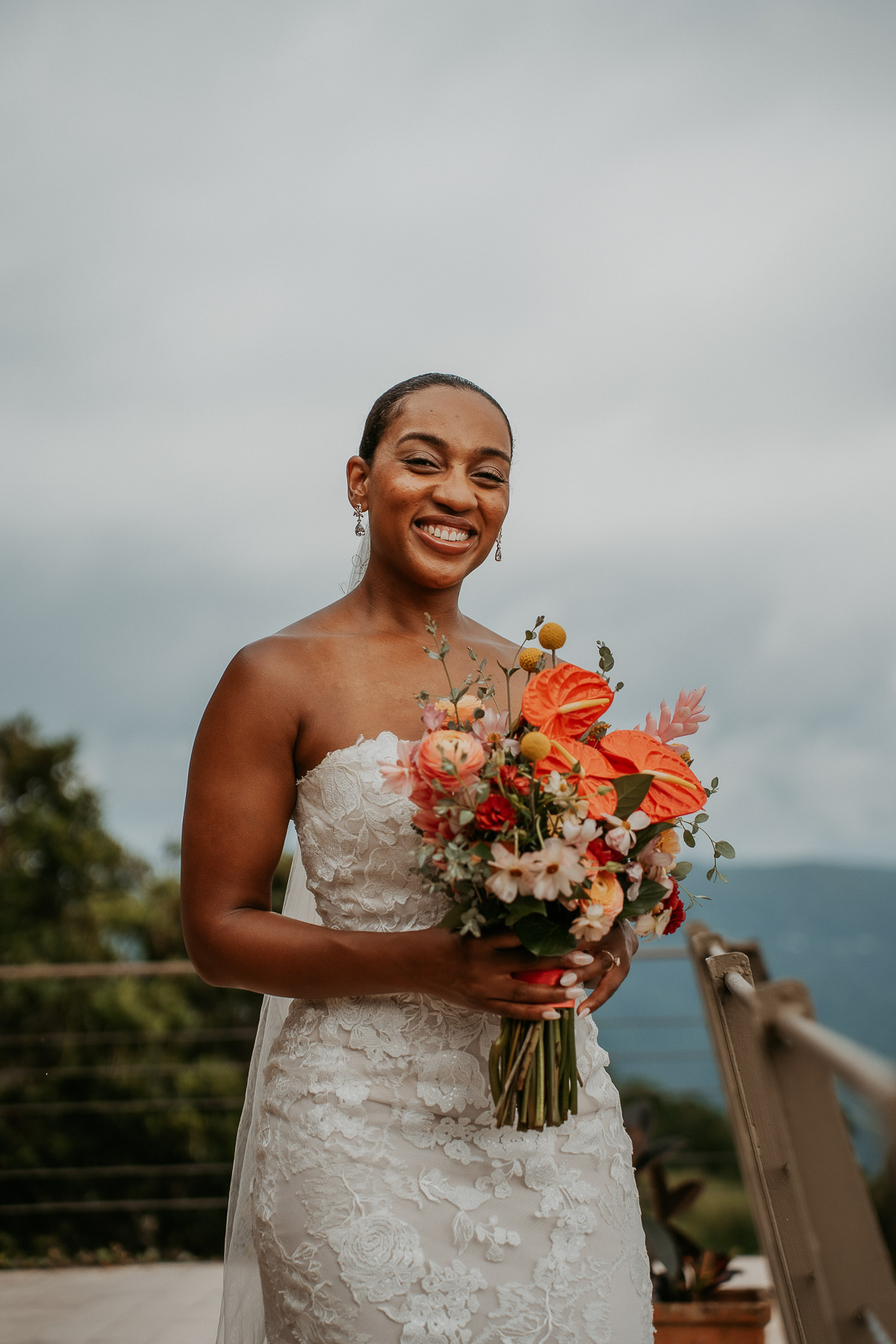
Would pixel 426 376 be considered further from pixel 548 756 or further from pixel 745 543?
pixel 745 543

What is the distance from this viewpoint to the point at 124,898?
9477 mm

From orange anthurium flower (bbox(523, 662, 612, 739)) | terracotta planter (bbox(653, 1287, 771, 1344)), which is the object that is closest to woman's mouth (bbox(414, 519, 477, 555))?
orange anthurium flower (bbox(523, 662, 612, 739))

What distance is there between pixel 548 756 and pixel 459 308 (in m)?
18.1

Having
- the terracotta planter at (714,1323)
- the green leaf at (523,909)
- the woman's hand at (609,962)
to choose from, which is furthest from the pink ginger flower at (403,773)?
the terracotta planter at (714,1323)

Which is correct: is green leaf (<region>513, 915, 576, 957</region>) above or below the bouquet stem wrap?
above

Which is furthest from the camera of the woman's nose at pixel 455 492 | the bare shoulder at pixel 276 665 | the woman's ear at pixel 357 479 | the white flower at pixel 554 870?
the woman's ear at pixel 357 479

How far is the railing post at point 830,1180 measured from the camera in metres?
0.98

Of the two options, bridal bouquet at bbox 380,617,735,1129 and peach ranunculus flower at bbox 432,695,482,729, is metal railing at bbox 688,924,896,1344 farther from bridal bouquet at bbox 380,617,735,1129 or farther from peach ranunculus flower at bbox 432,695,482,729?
peach ranunculus flower at bbox 432,695,482,729

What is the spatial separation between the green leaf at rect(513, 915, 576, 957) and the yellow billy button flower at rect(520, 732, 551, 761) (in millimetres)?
215

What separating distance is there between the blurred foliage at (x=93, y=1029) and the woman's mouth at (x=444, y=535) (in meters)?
5.86

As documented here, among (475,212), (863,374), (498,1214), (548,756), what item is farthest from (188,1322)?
(863,374)

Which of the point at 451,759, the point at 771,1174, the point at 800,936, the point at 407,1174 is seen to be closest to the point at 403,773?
the point at 451,759

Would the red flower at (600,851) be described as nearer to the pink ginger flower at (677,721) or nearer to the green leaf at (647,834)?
the green leaf at (647,834)

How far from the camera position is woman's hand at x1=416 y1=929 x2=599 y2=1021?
146cm
